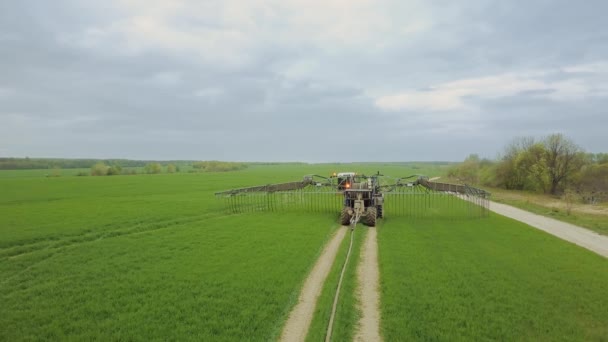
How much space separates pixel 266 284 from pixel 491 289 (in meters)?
7.42

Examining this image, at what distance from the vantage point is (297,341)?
7836mm

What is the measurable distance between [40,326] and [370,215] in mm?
18071

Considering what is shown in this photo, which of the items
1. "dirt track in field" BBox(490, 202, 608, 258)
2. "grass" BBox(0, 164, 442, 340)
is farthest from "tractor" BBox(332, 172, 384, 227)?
"dirt track in field" BBox(490, 202, 608, 258)

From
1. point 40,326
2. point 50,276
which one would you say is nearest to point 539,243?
point 40,326

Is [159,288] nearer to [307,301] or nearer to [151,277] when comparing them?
[151,277]

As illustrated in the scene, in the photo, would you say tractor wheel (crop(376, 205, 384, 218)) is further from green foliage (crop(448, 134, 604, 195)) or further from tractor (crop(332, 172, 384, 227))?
green foliage (crop(448, 134, 604, 195))

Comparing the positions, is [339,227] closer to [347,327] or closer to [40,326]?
[347,327]

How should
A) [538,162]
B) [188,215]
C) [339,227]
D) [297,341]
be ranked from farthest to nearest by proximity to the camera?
[538,162]
[188,215]
[339,227]
[297,341]

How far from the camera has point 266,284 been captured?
11086mm

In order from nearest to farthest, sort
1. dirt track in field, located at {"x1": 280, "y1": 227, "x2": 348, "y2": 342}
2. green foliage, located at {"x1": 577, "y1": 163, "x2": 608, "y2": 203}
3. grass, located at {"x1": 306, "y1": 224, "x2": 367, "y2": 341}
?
1. grass, located at {"x1": 306, "y1": 224, "x2": 367, "y2": 341}
2. dirt track in field, located at {"x1": 280, "y1": 227, "x2": 348, "y2": 342}
3. green foliage, located at {"x1": 577, "y1": 163, "x2": 608, "y2": 203}

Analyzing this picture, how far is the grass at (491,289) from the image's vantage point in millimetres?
8266

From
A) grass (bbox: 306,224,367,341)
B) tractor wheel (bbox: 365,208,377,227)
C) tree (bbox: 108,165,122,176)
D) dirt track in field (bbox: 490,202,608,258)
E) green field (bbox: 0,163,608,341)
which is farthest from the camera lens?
tree (bbox: 108,165,122,176)

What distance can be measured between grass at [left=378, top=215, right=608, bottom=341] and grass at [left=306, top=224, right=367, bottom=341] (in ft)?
2.91

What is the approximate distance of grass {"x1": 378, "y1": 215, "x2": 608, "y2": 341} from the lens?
8266 millimetres
